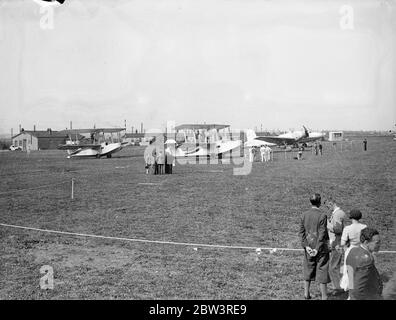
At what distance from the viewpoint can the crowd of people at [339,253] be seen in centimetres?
494

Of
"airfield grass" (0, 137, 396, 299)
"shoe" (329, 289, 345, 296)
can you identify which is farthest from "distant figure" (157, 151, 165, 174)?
"shoe" (329, 289, 345, 296)

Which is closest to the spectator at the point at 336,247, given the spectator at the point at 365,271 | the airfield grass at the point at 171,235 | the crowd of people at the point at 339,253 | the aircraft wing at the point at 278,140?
the crowd of people at the point at 339,253

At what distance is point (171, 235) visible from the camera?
962cm

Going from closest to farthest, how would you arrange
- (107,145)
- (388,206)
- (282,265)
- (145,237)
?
(282,265)
(145,237)
(388,206)
(107,145)

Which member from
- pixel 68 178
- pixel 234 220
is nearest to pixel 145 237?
pixel 234 220

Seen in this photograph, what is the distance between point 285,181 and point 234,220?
8654 mm

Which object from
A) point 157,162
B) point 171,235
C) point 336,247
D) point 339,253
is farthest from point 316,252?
point 157,162

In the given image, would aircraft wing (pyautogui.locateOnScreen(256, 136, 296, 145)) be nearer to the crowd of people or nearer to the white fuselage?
the white fuselage

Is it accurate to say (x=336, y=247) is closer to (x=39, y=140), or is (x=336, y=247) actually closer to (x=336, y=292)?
(x=336, y=292)

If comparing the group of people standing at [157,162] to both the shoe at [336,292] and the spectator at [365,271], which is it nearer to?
the shoe at [336,292]

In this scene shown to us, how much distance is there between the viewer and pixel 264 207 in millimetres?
12914

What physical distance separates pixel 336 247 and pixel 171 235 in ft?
14.0

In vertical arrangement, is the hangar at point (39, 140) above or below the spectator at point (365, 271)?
above

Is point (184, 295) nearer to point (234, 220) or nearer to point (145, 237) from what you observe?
point (145, 237)
